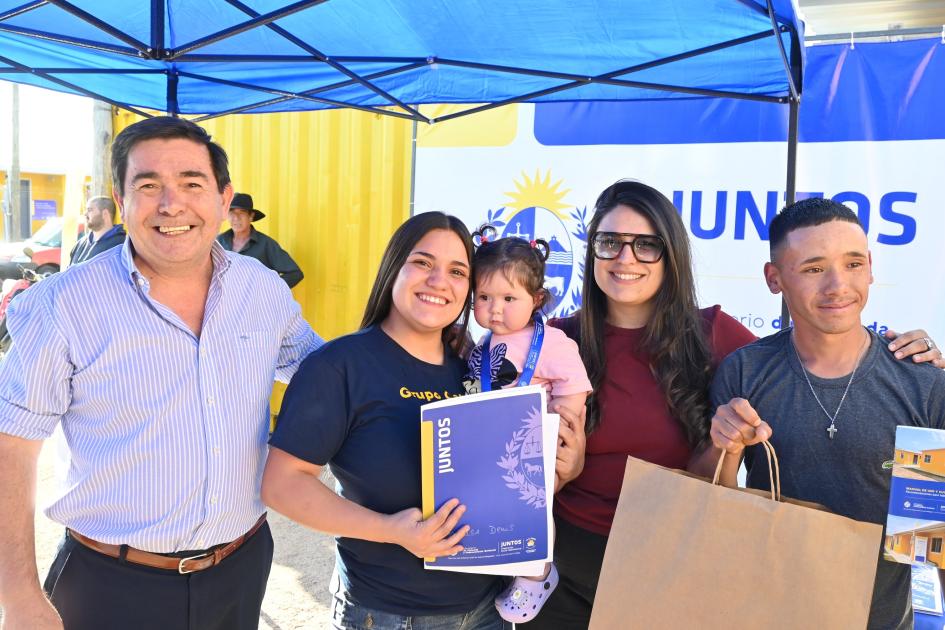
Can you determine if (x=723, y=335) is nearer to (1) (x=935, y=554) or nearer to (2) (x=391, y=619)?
(1) (x=935, y=554)

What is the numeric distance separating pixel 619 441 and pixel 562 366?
278 millimetres

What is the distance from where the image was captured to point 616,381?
211cm

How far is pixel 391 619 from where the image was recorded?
171 centimetres

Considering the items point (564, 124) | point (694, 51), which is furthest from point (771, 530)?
point (564, 124)

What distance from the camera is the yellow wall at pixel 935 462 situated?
4.62 feet

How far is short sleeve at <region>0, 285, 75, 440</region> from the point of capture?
5.56 feet

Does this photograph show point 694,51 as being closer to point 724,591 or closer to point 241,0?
point 241,0

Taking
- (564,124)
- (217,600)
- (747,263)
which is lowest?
(217,600)

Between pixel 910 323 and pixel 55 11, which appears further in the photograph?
pixel 910 323

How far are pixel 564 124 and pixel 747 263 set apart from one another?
1.68m

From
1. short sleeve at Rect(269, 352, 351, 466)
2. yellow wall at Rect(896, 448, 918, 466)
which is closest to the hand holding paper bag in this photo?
short sleeve at Rect(269, 352, 351, 466)

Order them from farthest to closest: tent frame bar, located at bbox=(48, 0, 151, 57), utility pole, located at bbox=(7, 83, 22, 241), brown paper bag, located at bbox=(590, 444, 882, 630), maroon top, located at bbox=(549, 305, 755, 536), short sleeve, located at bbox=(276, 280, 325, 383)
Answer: utility pole, located at bbox=(7, 83, 22, 241) → tent frame bar, located at bbox=(48, 0, 151, 57) → short sleeve, located at bbox=(276, 280, 325, 383) → maroon top, located at bbox=(549, 305, 755, 536) → brown paper bag, located at bbox=(590, 444, 882, 630)

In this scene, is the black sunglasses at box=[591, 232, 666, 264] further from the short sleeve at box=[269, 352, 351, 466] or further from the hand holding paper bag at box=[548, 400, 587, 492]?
the short sleeve at box=[269, 352, 351, 466]

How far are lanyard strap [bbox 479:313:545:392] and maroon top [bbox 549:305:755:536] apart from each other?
22 centimetres
